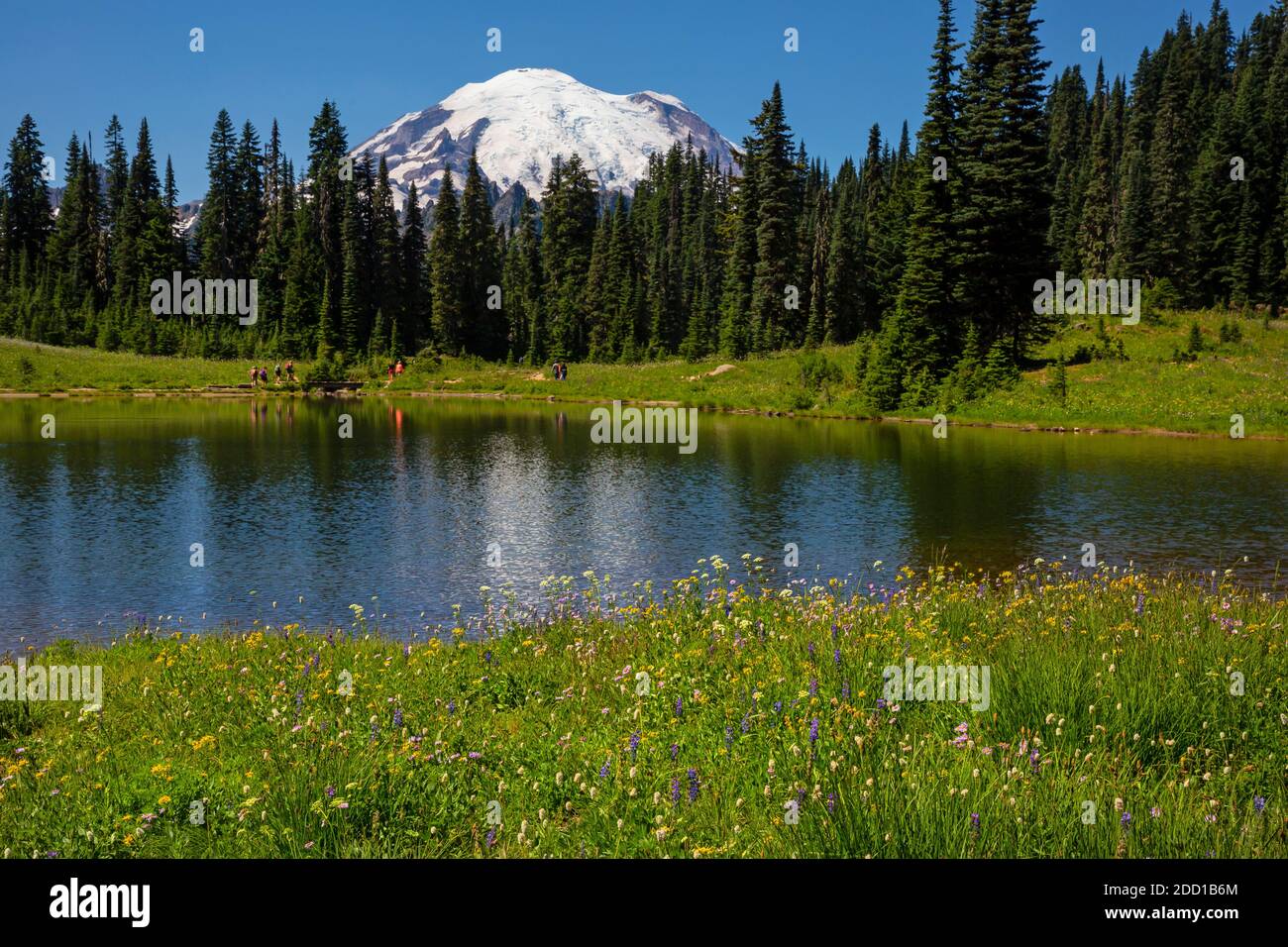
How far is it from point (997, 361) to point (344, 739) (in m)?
53.0

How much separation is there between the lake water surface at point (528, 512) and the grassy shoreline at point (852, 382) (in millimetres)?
4763

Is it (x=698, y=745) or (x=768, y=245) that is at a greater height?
(x=768, y=245)

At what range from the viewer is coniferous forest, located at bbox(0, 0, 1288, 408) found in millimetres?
56375

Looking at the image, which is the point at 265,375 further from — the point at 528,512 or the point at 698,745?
the point at 698,745

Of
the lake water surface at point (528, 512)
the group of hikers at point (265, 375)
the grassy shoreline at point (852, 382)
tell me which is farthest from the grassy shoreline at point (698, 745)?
the group of hikers at point (265, 375)

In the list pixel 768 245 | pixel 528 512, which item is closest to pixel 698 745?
pixel 528 512

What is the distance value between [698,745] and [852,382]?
5606cm

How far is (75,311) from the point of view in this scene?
9406 centimetres

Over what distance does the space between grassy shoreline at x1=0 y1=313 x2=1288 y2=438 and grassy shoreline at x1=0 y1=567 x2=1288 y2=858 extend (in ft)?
135

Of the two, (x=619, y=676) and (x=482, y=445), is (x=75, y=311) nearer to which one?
(x=482, y=445)

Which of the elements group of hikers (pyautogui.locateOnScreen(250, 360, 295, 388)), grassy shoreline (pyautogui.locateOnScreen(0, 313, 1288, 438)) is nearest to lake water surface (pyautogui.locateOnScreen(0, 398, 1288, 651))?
grassy shoreline (pyautogui.locateOnScreen(0, 313, 1288, 438))

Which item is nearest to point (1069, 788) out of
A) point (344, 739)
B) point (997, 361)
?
point (344, 739)

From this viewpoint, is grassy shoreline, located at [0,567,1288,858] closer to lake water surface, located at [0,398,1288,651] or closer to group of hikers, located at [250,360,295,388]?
lake water surface, located at [0,398,1288,651]

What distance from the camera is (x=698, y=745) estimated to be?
→ 682 cm
